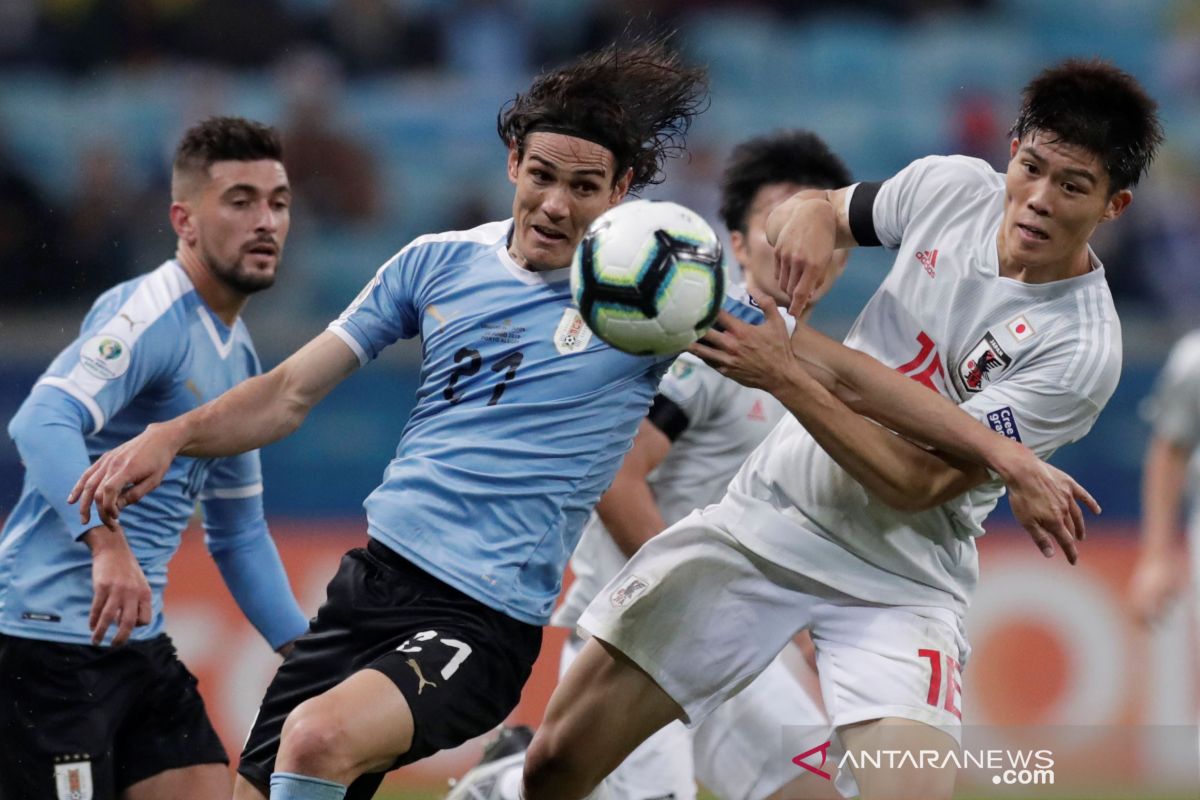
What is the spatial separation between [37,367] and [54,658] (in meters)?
4.79

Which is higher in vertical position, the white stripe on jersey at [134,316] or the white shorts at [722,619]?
the white stripe on jersey at [134,316]

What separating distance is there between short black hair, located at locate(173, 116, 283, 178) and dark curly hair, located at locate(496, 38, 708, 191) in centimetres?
96

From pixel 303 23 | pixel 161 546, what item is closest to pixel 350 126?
pixel 303 23

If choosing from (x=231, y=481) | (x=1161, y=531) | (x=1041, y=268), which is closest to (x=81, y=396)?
(x=231, y=481)

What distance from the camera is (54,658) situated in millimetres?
4688

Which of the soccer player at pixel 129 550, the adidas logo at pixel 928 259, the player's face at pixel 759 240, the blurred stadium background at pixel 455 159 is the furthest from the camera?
the blurred stadium background at pixel 455 159

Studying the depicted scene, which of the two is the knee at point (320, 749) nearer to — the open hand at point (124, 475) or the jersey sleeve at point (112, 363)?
the open hand at point (124, 475)

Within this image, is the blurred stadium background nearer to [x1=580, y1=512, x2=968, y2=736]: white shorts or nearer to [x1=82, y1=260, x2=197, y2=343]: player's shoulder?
[x1=82, y1=260, x2=197, y2=343]: player's shoulder

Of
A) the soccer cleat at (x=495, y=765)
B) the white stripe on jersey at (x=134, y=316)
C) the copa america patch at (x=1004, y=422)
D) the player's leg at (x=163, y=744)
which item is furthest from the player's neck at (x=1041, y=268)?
the player's leg at (x=163, y=744)

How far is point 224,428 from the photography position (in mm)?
4156

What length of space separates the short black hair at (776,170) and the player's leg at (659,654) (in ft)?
5.68

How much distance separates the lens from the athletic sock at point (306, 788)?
3719 mm

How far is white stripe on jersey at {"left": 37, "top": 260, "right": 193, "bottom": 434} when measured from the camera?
15.2 feet

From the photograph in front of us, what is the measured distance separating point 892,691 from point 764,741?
1.19m
